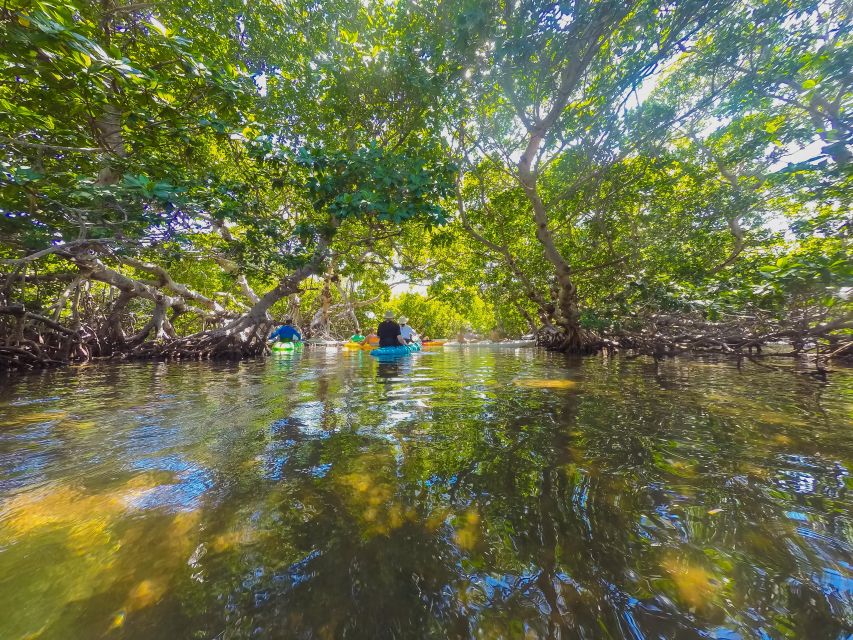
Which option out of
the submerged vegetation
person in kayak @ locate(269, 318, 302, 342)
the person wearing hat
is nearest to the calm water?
the submerged vegetation

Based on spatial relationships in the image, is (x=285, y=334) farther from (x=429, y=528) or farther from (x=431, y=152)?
(x=429, y=528)

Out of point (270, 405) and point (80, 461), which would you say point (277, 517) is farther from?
point (270, 405)

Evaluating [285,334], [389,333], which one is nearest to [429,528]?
[389,333]

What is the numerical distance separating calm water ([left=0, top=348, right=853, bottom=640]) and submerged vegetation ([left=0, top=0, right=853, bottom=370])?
3305 millimetres

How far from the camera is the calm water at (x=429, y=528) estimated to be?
3.20 ft

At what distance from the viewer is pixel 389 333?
1158cm

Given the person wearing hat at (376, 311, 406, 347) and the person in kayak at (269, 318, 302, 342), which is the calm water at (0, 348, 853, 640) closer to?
the person wearing hat at (376, 311, 406, 347)

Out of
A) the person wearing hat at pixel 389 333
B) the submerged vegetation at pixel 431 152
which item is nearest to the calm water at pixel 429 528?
the submerged vegetation at pixel 431 152

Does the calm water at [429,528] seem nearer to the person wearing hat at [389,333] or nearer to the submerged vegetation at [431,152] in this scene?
the submerged vegetation at [431,152]

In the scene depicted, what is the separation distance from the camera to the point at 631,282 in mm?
8141

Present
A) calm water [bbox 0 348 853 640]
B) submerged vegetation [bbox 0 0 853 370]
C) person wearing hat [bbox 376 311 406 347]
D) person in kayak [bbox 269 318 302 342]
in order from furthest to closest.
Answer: person in kayak [bbox 269 318 302 342]
person wearing hat [bbox 376 311 406 347]
submerged vegetation [bbox 0 0 853 370]
calm water [bbox 0 348 853 640]

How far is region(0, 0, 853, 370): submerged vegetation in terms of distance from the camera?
456 cm

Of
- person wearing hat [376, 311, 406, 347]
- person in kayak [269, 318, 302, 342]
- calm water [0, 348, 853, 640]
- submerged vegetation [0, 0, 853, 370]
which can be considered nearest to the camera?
calm water [0, 348, 853, 640]

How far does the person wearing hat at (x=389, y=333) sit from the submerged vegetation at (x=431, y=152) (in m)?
2.46
